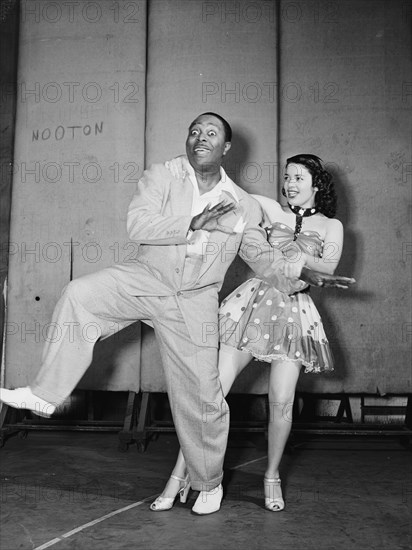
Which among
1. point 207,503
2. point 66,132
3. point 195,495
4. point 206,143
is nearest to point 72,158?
Result: point 66,132

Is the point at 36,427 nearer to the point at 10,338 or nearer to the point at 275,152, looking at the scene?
the point at 10,338

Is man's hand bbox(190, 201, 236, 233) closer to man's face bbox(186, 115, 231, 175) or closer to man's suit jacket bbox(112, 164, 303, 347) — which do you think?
man's suit jacket bbox(112, 164, 303, 347)

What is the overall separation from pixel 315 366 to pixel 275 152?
1.68 m

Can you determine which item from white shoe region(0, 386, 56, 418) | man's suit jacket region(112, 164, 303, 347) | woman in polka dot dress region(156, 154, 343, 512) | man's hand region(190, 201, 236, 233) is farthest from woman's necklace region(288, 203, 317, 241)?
white shoe region(0, 386, 56, 418)

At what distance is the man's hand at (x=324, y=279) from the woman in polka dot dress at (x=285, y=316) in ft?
0.36

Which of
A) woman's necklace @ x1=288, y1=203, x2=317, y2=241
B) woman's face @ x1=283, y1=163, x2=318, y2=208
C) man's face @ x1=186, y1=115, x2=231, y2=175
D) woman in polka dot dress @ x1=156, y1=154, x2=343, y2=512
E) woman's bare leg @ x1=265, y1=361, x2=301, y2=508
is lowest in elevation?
woman's bare leg @ x1=265, y1=361, x2=301, y2=508

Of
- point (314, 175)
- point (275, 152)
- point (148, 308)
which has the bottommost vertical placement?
point (148, 308)

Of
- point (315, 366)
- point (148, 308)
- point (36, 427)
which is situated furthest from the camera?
point (36, 427)

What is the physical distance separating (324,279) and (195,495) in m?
1.13

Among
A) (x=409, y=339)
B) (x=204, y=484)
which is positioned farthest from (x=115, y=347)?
(x=409, y=339)

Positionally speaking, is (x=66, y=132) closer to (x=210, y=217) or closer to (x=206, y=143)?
(x=206, y=143)

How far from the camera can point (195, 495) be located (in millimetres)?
2873

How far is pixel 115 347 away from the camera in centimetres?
401

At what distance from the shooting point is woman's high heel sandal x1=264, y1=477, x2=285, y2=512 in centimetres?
267
